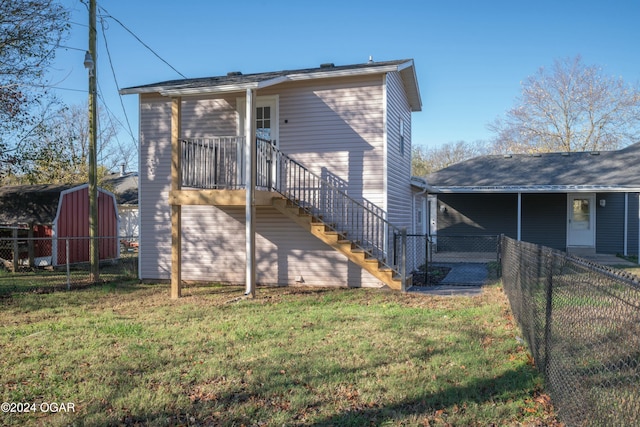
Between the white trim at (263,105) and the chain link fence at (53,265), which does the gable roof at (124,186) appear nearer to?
the chain link fence at (53,265)

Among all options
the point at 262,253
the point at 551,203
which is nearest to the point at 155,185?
the point at 262,253

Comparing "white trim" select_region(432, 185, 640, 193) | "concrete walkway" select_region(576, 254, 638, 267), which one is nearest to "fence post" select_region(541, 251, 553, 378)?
"concrete walkway" select_region(576, 254, 638, 267)

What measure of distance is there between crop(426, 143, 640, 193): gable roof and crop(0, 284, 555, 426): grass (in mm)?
9673

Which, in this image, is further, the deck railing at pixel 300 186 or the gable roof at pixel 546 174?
the gable roof at pixel 546 174

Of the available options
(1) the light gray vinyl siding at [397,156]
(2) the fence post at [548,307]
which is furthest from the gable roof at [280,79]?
(2) the fence post at [548,307]

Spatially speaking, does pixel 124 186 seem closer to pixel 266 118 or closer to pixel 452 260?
pixel 452 260

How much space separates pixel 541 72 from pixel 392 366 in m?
35.3

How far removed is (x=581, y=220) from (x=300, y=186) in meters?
12.7

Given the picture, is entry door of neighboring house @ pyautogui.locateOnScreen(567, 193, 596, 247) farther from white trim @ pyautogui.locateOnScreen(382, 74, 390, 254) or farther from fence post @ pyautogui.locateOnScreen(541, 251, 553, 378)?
fence post @ pyautogui.locateOnScreen(541, 251, 553, 378)

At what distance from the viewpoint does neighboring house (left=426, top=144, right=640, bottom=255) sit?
1758 cm

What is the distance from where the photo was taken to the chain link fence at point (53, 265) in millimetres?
11641

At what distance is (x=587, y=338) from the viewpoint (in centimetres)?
330

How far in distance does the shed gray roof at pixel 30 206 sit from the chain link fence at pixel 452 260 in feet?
36.6

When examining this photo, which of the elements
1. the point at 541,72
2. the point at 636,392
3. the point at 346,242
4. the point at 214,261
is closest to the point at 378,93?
the point at 346,242
